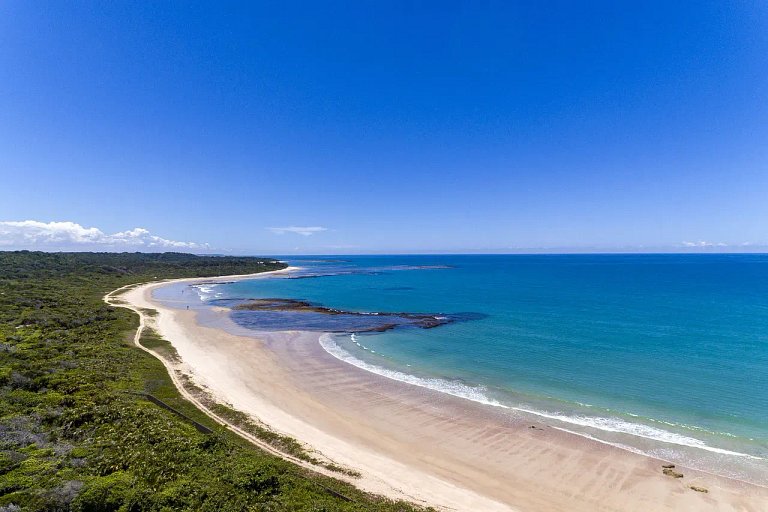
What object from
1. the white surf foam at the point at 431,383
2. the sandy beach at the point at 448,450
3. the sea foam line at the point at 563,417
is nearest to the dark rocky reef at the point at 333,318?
the white surf foam at the point at 431,383

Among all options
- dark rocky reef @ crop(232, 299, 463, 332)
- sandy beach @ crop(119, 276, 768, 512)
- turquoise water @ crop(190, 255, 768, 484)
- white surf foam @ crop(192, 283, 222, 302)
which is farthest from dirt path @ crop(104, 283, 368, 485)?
white surf foam @ crop(192, 283, 222, 302)

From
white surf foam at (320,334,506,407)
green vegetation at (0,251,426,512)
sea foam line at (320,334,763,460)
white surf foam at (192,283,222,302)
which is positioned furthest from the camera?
white surf foam at (192,283,222,302)

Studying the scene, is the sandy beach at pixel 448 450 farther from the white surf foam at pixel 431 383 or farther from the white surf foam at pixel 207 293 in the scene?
the white surf foam at pixel 207 293

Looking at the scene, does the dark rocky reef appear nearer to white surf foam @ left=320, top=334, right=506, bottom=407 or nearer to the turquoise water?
the turquoise water

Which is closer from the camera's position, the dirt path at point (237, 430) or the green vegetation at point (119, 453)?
the green vegetation at point (119, 453)

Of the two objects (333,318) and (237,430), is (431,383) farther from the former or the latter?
(333,318)

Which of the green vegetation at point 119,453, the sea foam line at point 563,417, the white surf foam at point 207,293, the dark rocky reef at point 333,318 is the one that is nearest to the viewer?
the green vegetation at point 119,453

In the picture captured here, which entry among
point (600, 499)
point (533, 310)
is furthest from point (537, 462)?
point (533, 310)

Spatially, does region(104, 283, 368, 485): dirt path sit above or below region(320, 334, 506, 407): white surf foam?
above

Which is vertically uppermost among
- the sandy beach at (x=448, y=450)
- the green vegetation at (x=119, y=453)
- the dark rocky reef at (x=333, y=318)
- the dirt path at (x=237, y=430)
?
the green vegetation at (x=119, y=453)
